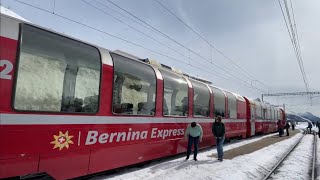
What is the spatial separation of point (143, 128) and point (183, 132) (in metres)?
3.14

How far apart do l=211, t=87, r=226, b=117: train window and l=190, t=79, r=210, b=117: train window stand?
3.44 feet

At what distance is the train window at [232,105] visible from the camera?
18.4 meters

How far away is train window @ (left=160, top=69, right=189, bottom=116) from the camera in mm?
10872

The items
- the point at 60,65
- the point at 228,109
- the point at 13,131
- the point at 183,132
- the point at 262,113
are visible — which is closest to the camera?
the point at 13,131

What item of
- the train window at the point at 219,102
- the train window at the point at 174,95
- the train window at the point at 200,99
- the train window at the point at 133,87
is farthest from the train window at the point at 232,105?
the train window at the point at 133,87

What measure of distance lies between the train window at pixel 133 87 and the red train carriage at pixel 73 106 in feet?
0.08

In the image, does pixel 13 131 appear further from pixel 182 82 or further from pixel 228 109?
pixel 228 109

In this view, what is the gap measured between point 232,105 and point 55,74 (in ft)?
45.6

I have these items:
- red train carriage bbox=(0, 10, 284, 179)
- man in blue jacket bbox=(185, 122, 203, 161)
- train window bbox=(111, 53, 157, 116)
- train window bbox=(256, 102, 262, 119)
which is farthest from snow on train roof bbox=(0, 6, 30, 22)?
train window bbox=(256, 102, 262, 119)

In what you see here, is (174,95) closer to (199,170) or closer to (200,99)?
(200,99)

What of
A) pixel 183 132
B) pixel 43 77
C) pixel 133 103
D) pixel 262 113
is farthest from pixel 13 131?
pixel 262 113

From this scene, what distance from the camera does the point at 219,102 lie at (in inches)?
644

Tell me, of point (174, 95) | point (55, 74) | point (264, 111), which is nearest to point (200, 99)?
point (174, 95)

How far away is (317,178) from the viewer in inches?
377
